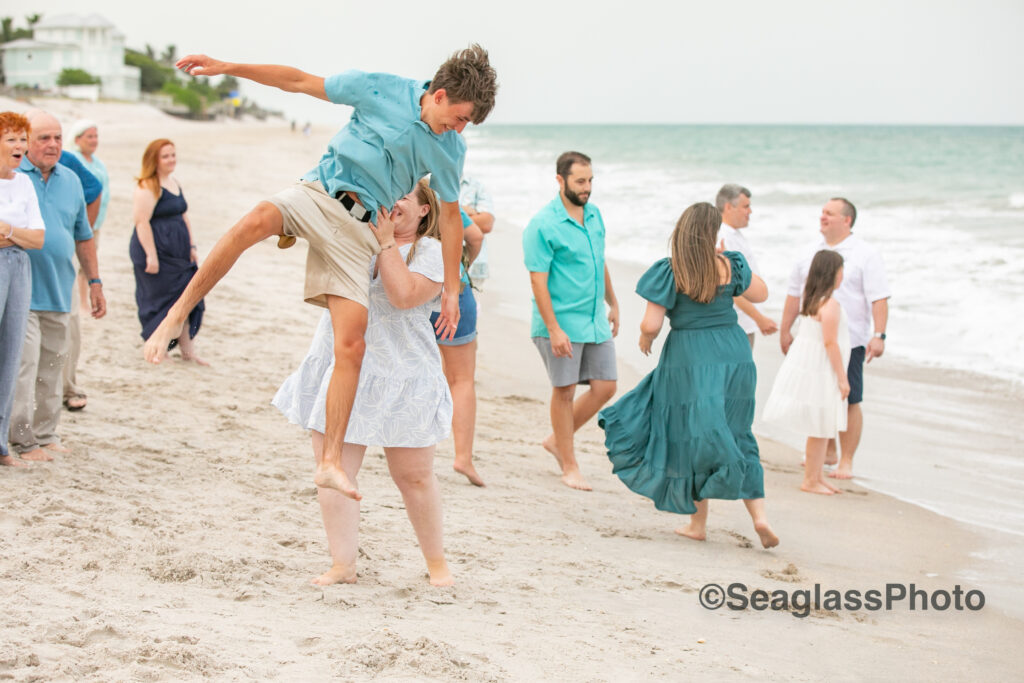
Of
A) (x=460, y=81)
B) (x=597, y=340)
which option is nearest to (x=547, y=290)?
(x=597, y=340)

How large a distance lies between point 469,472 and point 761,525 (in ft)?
5.18

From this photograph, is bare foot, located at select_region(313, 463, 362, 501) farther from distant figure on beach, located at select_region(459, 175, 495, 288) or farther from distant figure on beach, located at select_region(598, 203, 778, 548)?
distant figure on beach, located at select_region(459, 175, 495, 288)

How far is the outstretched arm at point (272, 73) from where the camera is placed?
3.64m

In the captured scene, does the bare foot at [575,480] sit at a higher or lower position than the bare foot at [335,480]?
lower

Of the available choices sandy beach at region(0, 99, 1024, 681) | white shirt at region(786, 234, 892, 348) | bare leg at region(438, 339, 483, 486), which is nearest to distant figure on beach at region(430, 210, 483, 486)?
bare leg at region(438, 339, 483, 486)

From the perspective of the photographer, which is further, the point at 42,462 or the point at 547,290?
the point at 547,290

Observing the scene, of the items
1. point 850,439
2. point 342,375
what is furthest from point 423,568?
point 850,439

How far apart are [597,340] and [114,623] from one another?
10.7 feet

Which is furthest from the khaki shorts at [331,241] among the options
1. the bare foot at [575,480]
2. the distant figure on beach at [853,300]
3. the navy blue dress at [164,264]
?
the navy blue dress at [164,264]

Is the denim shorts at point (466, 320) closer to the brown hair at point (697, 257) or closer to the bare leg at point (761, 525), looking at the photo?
the brown hair at point (697, 257)

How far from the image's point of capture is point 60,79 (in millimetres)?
82938

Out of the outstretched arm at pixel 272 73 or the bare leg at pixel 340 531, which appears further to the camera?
the bare leg at pixel 340 531

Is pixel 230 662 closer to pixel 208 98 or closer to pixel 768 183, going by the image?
pixel 768 183

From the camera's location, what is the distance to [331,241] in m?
3.45
